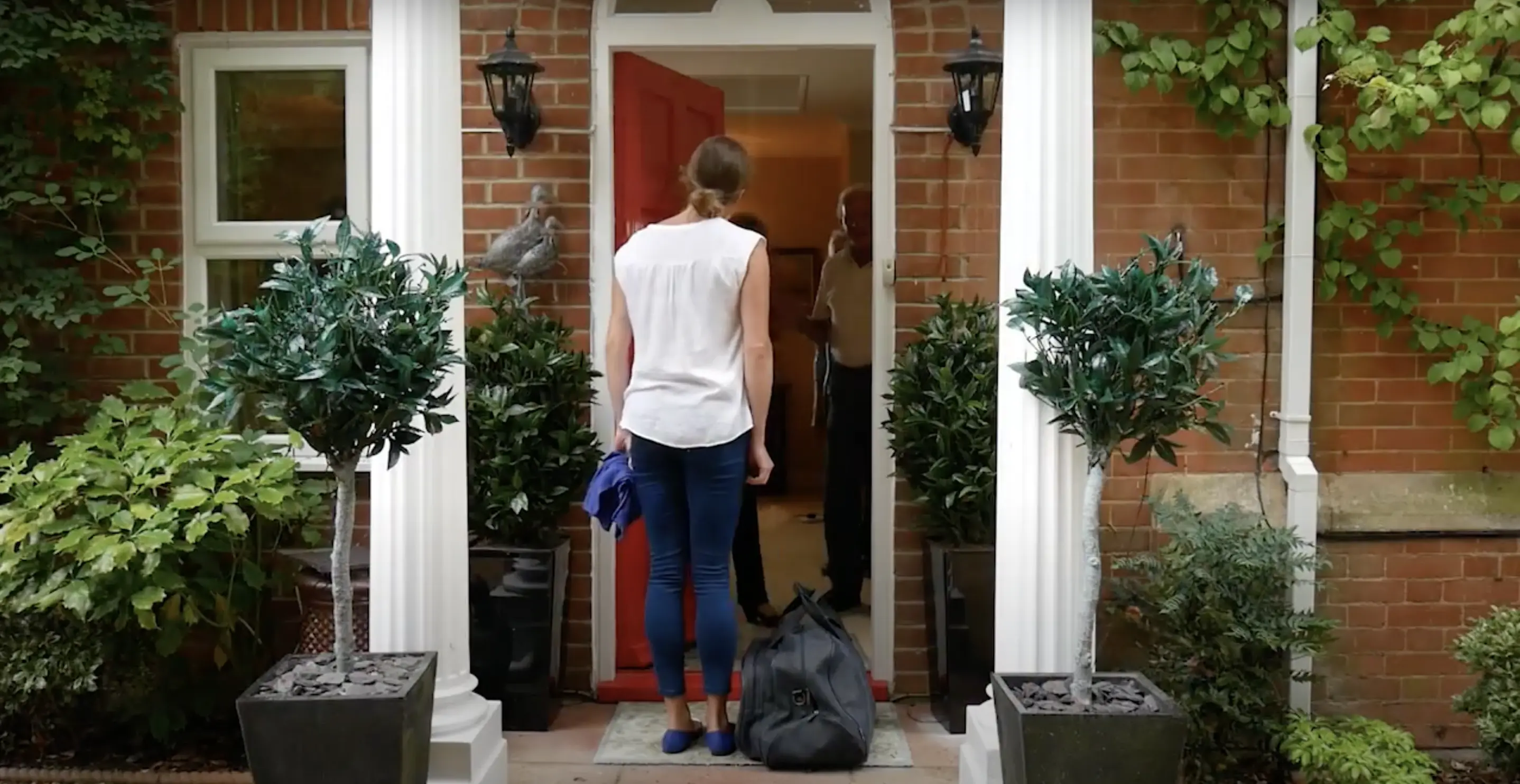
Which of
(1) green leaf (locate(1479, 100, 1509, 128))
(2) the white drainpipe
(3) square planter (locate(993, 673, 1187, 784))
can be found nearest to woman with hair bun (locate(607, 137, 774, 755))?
(3) square planter (locate(993, 673, 1187, 784))

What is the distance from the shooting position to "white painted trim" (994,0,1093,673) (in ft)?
9.45

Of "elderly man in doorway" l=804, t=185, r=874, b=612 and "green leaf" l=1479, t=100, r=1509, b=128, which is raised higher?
"green leaf" l=1479, t=100, r=1509, b=128

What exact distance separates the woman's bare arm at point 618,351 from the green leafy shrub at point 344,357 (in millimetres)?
666

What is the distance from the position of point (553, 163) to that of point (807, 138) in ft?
12.4

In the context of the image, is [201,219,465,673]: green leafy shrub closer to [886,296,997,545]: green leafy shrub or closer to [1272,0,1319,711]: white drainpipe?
[886,296,997,545]: green leafy shrub

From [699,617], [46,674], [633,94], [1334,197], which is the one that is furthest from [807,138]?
[46,674]

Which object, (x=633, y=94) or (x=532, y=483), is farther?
(x=633, y=94)

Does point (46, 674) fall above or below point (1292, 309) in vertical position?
below

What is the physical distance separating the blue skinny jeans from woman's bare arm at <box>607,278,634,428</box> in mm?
164

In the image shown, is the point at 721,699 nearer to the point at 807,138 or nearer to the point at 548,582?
the point at 548,582

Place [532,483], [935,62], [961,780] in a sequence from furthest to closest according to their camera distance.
Result: [935,62]
[532,483]
[961,780]

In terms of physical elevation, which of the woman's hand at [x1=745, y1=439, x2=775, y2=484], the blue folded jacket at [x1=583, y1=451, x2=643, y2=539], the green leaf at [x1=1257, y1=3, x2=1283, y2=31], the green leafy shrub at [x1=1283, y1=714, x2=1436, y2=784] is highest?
the green leaf at [x1=1257, y1=3, x2=1283, y2=31]

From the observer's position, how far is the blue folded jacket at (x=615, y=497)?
3.26 metres

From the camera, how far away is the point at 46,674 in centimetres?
313
